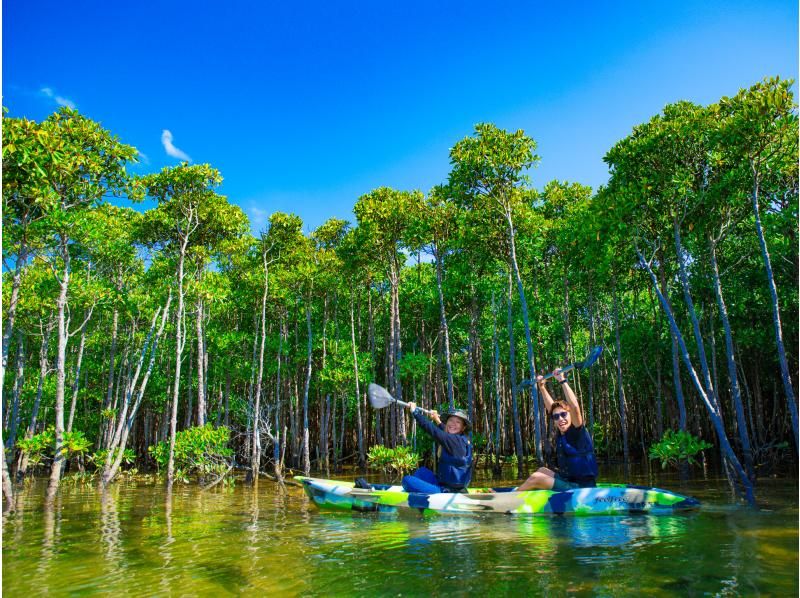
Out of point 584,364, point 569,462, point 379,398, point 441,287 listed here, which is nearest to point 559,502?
point 569,462

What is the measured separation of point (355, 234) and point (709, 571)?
52.4 ft

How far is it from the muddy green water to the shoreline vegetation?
2.46m

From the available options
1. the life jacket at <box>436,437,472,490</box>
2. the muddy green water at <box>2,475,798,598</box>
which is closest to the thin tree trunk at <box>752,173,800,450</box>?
the muddy green water at <box>2,475,798,598</box>

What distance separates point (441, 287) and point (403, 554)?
547 inches

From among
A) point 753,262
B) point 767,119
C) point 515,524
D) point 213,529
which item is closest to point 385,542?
point 515,524

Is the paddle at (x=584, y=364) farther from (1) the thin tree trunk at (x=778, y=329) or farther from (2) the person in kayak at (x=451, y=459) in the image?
(1) the thin tree trunk at (x=778, y=329)

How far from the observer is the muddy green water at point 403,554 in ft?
12.2

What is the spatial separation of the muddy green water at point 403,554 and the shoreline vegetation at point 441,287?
2.46 meters

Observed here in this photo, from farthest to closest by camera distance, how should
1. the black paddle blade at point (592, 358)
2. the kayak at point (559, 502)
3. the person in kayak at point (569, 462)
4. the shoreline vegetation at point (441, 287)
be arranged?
the shoreline vegetation at point (441, 287) → the black paddle blade at point (592, 358) → the person in kayak at point (569, 462) → the kayak at point (559, 502)

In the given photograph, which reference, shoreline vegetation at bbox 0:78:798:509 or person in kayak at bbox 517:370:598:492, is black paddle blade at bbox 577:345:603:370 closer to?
person in kayak at bbox 517:370:598:492

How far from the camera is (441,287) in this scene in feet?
60.3

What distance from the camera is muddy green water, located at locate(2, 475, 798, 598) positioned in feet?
12.2

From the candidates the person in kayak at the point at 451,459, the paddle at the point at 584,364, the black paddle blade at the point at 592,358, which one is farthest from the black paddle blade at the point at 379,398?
the black paddle blade at the point at 592,358

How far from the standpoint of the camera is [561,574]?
3.93 metres
